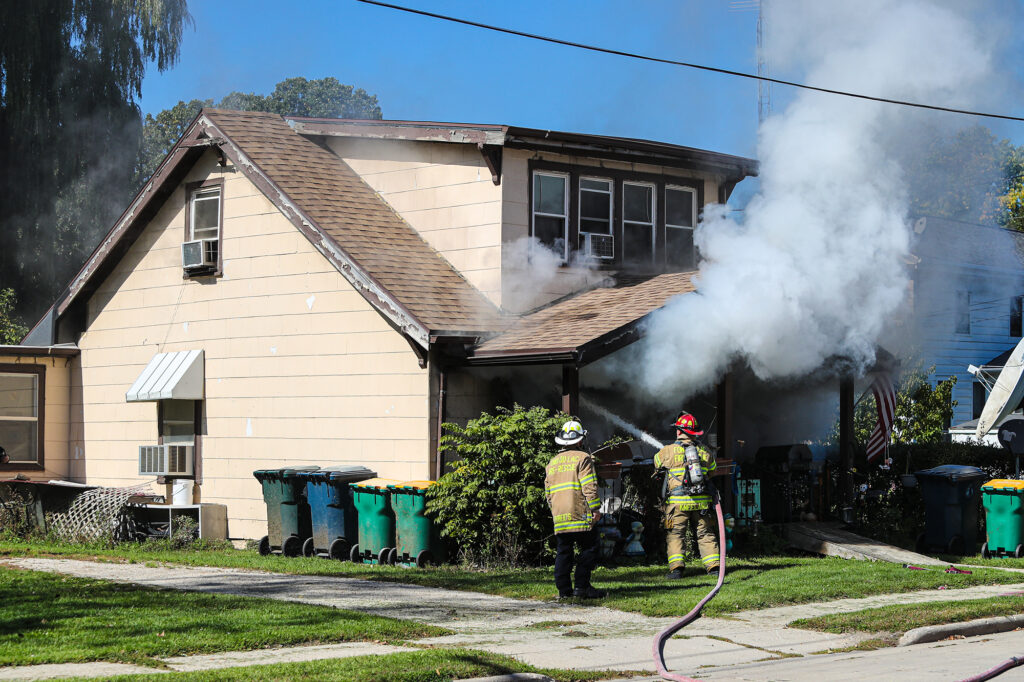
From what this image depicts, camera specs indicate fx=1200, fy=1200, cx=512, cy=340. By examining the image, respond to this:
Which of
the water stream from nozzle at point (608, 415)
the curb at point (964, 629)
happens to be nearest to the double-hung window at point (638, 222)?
the water stream from nozzle at point (608, 415)

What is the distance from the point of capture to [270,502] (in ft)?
50.7

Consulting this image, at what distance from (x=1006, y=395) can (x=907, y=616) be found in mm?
10671

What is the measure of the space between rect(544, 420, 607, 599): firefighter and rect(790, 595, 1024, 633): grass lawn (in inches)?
76.9

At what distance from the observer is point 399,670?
7664 millimetres

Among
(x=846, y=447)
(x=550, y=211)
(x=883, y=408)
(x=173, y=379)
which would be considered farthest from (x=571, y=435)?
(x=883, y=408)

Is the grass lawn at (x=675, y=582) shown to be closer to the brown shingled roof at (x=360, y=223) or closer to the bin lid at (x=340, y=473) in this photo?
the bin lid at (x=340, y=473)

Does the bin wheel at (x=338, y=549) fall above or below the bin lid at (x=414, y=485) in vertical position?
below

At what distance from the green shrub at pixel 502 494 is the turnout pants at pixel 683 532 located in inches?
58.8

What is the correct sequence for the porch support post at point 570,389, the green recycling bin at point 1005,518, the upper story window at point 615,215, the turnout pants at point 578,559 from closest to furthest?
the turnout pants at point 578,559
the porch support post at point 570,389
the green recycling bin at point 1005,518
the upper story window at point 615,215

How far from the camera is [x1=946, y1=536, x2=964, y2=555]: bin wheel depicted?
51.2 feet

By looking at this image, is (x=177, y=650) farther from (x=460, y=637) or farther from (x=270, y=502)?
(x=270, y=502)

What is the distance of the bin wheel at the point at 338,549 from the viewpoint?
1462 centimetres

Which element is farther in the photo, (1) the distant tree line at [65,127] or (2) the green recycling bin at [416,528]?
(1) the distant tree line at [65,127]

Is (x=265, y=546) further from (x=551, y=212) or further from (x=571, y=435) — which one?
(x=551, y=212)
